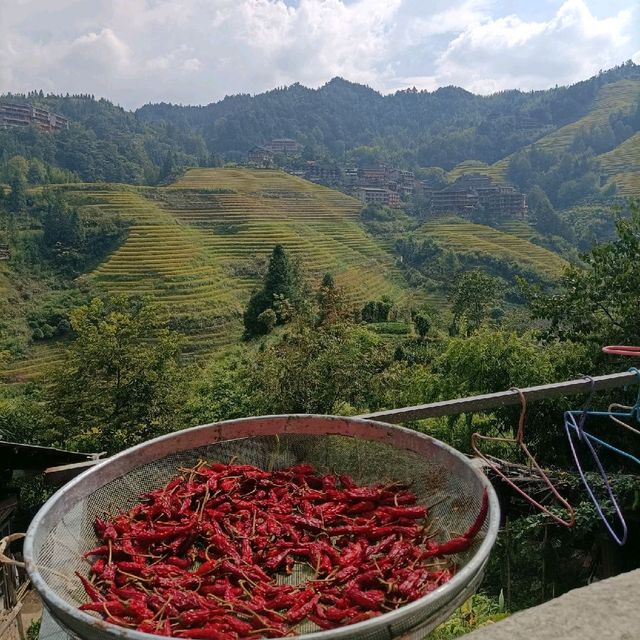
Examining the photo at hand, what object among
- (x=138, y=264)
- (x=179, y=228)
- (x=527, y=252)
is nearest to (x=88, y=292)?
(x=138, y=264)

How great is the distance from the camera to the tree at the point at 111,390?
18.8 metres

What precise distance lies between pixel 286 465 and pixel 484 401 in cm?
95

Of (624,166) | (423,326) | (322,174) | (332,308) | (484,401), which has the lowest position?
(423,326)

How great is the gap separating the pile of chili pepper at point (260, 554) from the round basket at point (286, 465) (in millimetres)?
57

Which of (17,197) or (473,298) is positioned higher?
(17,197)

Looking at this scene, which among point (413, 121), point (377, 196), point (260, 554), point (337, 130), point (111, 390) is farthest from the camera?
point (413, 121)

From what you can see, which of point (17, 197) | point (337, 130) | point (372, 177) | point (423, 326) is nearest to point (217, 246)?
point (17, 197)

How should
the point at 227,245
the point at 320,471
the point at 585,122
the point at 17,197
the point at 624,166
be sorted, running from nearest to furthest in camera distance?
the point at 320,471, the point at 227,245, the point at 17,197, the point at 624,166, the point at 585,122

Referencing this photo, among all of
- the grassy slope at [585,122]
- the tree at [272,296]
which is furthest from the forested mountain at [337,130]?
the tree at [272,296]

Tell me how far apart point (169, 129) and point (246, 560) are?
526 feet

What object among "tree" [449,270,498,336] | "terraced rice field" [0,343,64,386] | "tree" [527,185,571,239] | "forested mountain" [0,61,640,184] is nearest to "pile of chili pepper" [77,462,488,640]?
"terraced rice field" [0,343,64,386]

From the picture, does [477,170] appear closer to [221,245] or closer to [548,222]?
[548,222]

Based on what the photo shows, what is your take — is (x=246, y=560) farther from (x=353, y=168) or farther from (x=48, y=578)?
(x=353, y=168)

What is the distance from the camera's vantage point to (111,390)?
63.1 ft
